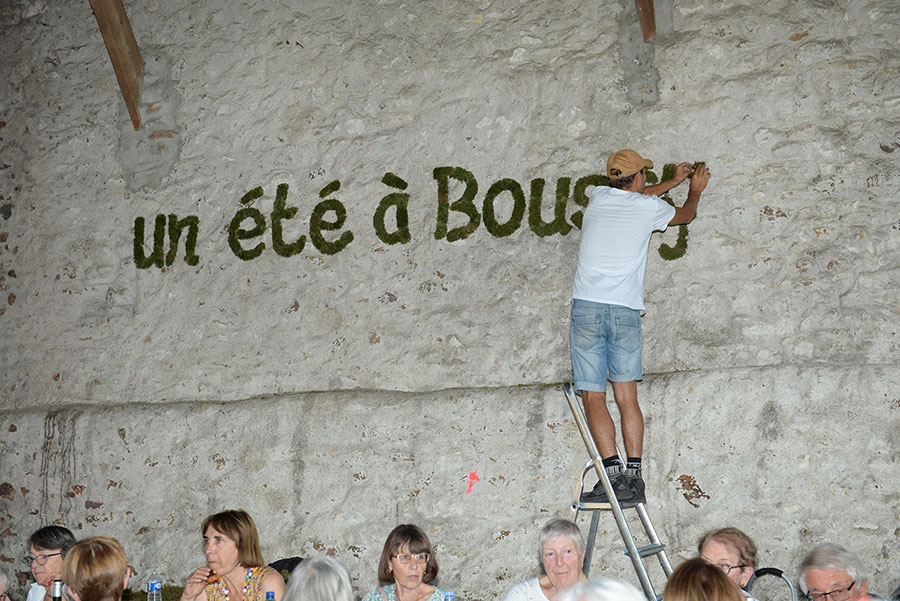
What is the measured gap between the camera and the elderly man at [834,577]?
2.88 m

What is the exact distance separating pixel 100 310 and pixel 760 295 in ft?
11.6

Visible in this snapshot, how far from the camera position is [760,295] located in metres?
3.98

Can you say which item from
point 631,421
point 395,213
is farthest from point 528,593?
point 395,213

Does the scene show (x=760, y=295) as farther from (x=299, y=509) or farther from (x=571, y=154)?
(x=299, y=509)

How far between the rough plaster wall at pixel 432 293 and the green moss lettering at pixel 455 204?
0.05 metres

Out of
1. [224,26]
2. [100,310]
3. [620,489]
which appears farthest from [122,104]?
[620,489]

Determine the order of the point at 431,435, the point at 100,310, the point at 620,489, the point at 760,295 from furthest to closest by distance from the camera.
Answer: the point at 100,310 → the point at 431,435 → the point at 760,295 → the point at 620,489

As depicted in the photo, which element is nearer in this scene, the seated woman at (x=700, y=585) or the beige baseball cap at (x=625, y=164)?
the seated woman at (x=700, y=585)

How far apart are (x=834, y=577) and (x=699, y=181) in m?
1.82

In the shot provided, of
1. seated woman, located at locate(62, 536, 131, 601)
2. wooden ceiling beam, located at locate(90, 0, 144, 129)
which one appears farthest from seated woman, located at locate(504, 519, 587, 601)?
wooden ceiling beam, located at locate(90, 0, 144, 129)

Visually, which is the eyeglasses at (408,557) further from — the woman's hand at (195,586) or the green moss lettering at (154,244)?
the green moss lettering at (154,244)

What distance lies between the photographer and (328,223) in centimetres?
480

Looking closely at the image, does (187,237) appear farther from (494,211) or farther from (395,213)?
(494,211)

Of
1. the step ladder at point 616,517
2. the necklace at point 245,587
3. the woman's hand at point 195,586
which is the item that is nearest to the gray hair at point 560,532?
the step ladder at point 616,517
